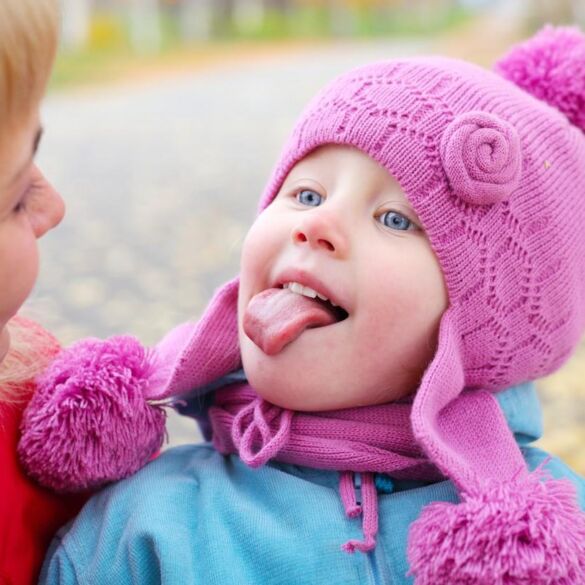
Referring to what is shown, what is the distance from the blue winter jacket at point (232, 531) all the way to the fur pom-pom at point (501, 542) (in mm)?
A: 114

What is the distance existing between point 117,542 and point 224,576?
145 millimetres

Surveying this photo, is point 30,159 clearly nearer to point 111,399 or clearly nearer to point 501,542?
point 111,399

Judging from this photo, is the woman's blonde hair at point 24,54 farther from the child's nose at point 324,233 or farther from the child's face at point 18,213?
the child's nose at point 324,233

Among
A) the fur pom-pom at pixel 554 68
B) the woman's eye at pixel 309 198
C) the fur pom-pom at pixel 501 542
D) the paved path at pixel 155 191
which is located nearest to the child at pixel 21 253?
the paved path at pixel 155 191

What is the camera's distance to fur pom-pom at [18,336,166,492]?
1.12 metres

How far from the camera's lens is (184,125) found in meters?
5.77

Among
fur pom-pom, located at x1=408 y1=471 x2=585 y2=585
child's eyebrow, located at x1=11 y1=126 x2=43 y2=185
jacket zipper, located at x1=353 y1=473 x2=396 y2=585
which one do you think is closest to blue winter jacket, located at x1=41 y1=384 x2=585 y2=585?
jacket zipper, located at x1=353 y1=473 x2=396 y2=585

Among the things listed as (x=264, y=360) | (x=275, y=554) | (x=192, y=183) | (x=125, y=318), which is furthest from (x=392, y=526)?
(x=192, y=183)

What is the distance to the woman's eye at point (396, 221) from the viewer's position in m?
1.13

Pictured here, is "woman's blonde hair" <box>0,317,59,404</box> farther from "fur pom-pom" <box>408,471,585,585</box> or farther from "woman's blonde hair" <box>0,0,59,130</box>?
"fur pom-pom" <box>408,471,585,585</box>

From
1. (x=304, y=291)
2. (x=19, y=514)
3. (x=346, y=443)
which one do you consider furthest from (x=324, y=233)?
(x=19, y=514)

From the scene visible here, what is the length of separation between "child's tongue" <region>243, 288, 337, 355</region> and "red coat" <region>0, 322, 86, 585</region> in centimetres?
33

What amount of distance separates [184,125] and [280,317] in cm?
484

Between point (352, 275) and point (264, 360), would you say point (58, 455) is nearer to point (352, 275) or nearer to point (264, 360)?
point (264, 360)
